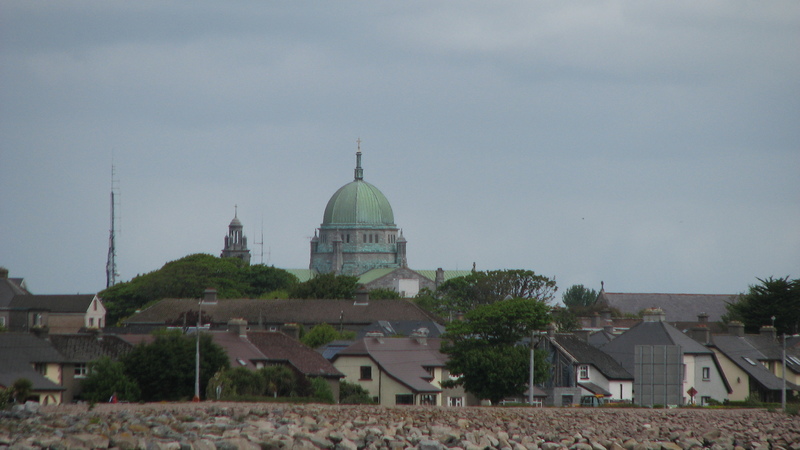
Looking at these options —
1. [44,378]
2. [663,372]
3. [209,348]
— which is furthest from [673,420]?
[44,378]

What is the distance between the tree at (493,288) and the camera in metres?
115

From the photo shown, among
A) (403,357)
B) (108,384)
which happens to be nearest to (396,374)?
(403,357)

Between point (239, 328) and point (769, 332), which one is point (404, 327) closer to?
point (769, 332)

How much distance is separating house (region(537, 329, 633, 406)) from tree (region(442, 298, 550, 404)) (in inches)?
131

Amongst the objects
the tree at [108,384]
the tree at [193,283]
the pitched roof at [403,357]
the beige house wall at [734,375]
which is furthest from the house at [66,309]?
the beige house wall at [734,375]

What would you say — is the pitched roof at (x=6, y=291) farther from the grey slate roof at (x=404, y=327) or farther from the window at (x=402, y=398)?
the window at (x=402, y=398)

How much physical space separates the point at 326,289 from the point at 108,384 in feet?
250

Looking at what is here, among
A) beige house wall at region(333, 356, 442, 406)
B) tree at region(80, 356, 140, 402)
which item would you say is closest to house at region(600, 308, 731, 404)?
beige house wall at region(333, 356, 442, 406)

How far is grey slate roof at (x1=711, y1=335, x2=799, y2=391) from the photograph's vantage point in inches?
2628

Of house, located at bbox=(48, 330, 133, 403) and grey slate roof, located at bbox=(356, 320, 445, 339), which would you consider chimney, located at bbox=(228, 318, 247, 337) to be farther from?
grey slate roof, located at bbox=(356, 320, 445, 339)

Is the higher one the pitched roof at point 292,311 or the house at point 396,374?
the pitched roof at point 292,311

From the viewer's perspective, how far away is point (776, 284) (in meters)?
94.6

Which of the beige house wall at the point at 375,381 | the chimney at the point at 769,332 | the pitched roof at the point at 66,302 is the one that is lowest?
the beige house wall at the point at 375,381

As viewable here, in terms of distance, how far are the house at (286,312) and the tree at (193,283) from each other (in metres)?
21.1
